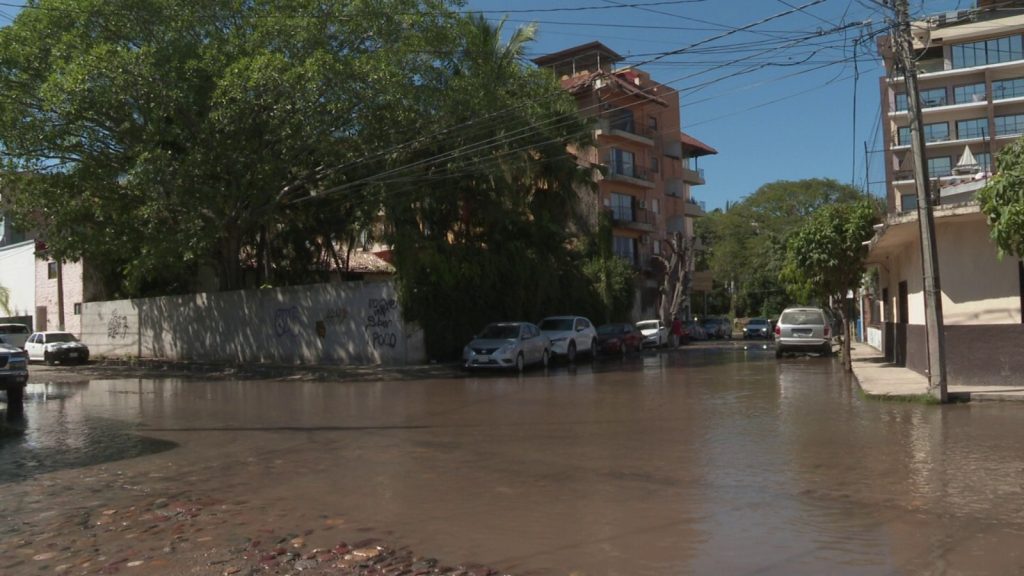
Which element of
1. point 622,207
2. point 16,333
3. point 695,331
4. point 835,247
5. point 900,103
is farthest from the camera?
point 900,103

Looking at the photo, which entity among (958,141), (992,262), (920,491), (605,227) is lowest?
(920,491)

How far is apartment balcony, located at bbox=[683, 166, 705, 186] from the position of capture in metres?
64.1

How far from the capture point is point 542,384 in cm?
2084

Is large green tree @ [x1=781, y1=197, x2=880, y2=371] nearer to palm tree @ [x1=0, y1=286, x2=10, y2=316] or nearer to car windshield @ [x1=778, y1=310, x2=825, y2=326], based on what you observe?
car windshield @ [x1=778, y1=310, x2=825, y2=326]

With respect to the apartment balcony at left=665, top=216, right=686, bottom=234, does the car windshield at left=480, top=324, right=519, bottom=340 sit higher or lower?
lower

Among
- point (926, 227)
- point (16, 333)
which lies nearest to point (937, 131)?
point (926, 227)

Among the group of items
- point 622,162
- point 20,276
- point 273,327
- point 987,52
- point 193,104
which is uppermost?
point 987,52

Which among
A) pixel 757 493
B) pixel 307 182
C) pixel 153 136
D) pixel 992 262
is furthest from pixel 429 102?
pixel 757 493

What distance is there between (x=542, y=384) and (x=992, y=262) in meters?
10.1

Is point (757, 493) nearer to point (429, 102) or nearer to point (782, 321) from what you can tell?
point (429, 102)

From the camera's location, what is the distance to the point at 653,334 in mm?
40750

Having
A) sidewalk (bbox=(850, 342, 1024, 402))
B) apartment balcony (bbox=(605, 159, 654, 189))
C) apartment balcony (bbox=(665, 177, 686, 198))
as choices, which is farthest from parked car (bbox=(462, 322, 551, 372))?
apartment balcony (bbox=(665, 177, 686, 198))

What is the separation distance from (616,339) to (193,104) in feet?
61.1

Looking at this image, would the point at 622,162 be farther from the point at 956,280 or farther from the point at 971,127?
the point at 956,280
